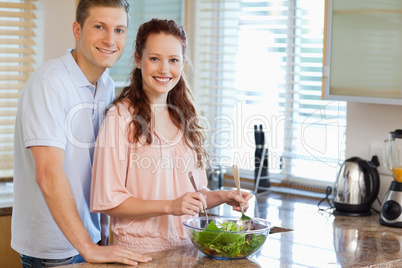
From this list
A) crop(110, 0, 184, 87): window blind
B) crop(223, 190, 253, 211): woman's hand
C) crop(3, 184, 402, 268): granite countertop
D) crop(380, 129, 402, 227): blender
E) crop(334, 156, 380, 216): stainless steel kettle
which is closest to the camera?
crop(3, 184, 402, 268): granite countertop

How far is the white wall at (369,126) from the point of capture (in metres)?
2.86

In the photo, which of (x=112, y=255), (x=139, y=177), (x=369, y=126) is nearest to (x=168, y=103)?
(x=139, y=177)

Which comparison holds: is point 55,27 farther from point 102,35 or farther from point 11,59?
point 102,35

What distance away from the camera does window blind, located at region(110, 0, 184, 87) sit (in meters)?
3.45

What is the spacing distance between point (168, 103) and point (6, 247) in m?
1.25

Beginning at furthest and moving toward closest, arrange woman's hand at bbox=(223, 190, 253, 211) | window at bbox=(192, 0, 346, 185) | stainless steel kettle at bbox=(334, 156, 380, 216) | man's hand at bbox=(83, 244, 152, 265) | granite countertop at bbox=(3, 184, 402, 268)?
window at bbox=(192, 0, 346, 185), stainless steel kettle at bbox=(334, 156, 380, 216), woman's hand at bbox=(223, 190, 253, 211), granite countertop at bbox=(3, 184, 402, 268), man's hand at bbox=(83, 244, 152, 265)

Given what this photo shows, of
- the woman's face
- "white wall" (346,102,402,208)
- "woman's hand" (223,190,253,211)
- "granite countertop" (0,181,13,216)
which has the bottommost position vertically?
"granite countertop" (0,181,13,216)

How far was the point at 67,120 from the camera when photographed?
77.2 inches

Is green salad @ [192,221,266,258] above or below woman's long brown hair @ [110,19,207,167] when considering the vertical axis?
below

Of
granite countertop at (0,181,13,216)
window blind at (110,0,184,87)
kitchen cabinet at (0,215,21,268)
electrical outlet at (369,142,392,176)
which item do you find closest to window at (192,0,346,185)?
window blind at (110,0,184,87)

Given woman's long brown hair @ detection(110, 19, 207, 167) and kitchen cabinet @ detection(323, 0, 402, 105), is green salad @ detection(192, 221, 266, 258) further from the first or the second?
kitchen cabinet @ detection(323, 0, 402, 105)

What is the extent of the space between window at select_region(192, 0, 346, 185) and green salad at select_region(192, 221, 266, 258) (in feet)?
4.94

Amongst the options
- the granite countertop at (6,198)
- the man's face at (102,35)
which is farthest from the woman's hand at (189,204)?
the granite countertop at (6,198)

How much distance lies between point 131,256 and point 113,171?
0.89ft
